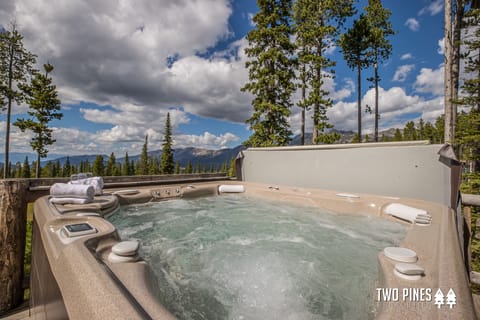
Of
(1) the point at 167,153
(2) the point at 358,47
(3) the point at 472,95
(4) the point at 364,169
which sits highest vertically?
(2) the point at 358,47

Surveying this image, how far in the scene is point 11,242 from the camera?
183 cm

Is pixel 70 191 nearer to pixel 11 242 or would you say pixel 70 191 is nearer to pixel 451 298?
pixel 11 242

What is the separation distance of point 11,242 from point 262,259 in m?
2.20

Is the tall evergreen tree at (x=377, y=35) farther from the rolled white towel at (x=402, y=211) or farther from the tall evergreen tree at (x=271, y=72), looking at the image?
the rolled white towel at (x=402, y=211)

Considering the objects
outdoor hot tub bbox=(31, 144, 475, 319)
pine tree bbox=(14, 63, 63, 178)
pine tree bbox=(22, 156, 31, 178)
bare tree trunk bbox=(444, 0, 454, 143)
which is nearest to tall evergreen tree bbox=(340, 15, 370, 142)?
bare tree trunk bbox=(444, 0, 454, 143)

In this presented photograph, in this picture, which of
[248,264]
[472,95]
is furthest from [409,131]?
[248,264]

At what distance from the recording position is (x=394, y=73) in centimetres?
780

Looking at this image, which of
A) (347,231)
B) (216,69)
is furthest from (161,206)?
(216,69)

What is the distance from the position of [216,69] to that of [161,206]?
21.4ft

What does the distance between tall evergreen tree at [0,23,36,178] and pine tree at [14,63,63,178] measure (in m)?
0.42

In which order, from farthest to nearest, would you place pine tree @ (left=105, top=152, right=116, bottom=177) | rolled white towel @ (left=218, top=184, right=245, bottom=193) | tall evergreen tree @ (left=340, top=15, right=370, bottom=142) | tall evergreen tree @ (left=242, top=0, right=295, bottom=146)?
pine tree @ (left=105, top=152, right=116, bottom=177) → tall evergreen tree @ (left=340, top=15, right=370, bottom=142) → tall evergreen tree @ (left=242, top=0, right=295, bottom=146) → rolled white towel @ (left=218, top=184, right=245, bottom=193)

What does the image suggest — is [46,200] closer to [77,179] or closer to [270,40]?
[77,179]

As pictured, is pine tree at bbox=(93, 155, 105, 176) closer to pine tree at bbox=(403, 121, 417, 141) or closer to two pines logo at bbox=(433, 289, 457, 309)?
two pines logo at bbox=(433, 289, 457, 309)

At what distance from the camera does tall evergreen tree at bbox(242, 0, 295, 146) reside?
20.6 ft
